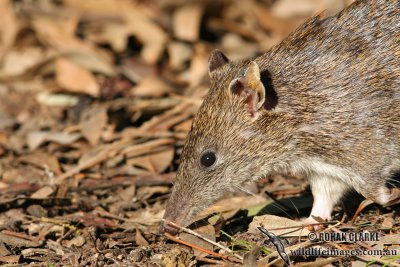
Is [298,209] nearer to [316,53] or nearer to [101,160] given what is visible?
[316,53]

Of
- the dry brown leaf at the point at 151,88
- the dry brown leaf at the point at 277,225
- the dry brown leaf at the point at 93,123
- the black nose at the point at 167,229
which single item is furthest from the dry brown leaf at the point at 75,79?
the dry brown leaf at the point at 277,225

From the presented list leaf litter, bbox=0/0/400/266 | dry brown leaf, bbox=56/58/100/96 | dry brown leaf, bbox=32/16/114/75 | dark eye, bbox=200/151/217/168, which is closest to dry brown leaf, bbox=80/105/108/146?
leaf litter, bbox=0/0/400/266

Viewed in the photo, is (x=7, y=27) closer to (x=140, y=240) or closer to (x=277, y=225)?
(x=140, y=240)

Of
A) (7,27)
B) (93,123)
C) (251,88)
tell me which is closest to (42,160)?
(93,123)

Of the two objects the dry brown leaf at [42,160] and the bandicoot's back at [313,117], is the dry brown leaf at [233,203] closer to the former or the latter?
the bandicoot's back at [313,117]

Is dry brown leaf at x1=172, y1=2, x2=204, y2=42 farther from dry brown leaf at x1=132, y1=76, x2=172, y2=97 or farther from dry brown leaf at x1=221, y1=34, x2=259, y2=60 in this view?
dry brown leaf at x1=132, y1=76, x2=172, y2=97

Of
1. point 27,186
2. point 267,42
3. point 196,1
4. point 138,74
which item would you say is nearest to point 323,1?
point 267,42
